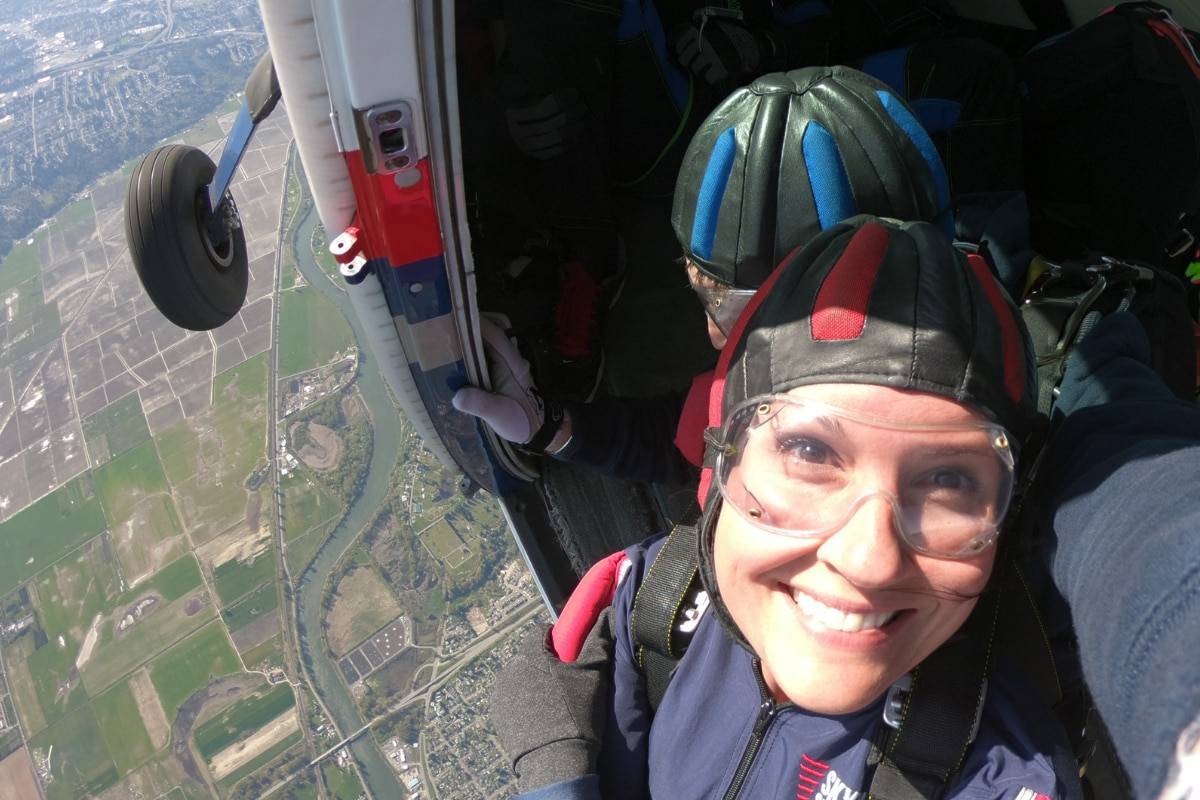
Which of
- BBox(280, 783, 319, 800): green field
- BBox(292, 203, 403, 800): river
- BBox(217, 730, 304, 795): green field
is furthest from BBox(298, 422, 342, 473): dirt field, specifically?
BBox(280, 783, 319, 800): green field

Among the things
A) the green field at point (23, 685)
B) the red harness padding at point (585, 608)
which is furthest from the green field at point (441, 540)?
the red harness padding at point (585, 608)

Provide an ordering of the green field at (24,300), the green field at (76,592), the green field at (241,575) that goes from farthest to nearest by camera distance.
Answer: the green field at (24,300), the green field at (76,592), the green field at (241,575)

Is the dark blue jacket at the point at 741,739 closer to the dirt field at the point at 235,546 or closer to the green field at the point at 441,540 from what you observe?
the green field at the point at 441,540

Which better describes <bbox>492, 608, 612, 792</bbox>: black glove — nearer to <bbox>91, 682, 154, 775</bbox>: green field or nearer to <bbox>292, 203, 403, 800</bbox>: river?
<bbox>292, 203, 403, 800</bbox>: river

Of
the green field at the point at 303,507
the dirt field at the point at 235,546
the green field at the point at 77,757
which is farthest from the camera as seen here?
the dirt field at the point at 235,546

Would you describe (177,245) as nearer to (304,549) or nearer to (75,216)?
(304,549)

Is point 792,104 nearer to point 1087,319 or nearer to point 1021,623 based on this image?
point 1087,319
